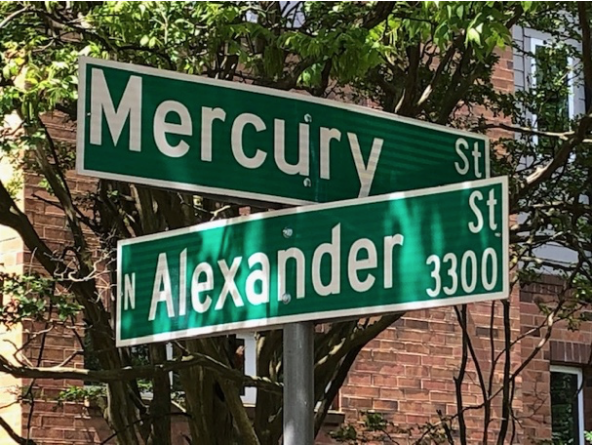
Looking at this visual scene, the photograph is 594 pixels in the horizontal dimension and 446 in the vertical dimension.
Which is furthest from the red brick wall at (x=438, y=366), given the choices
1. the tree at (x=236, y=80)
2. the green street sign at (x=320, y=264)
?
the green street sign at (x=320, y=264)

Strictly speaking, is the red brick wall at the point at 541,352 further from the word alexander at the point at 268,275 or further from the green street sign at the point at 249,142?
the word alexander at the point at 268,275

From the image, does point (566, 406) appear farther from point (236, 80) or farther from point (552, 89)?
point (236, 80)

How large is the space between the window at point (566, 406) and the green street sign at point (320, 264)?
1079 centimetres

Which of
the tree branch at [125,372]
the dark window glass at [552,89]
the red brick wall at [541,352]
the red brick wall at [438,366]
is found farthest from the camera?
the red brick wall at [541,352]

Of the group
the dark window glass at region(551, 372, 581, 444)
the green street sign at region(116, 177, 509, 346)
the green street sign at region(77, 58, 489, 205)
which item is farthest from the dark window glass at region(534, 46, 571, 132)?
the green street sign at region(116, 177, 509, 346)

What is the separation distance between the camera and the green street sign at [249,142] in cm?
330

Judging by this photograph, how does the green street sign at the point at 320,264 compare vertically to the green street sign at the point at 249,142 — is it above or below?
below

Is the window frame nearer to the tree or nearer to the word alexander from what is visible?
the tree

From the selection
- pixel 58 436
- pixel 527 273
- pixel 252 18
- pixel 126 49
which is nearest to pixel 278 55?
pixel 126 49

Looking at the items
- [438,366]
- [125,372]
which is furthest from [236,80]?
[438,366]

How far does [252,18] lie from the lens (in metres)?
9.35

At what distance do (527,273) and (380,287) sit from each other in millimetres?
→ 7670

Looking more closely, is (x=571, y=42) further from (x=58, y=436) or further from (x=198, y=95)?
(x=198, y=95)

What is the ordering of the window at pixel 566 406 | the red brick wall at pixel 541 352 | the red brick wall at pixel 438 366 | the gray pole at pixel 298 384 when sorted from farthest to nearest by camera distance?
1. the window at pixel 566 406
2. the red brick wall at pixel 541 352
3. the red brick wall at pixel 438 366
4. the gray pole at pixel 298 384
